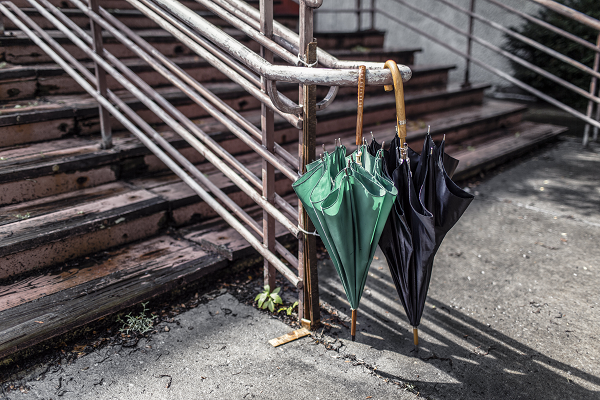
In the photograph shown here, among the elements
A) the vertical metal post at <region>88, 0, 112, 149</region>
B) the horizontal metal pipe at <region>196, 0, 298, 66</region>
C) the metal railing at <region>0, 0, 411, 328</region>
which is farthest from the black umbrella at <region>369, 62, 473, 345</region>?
the vertical metal post at <region>88, 0, 112, 149</region>

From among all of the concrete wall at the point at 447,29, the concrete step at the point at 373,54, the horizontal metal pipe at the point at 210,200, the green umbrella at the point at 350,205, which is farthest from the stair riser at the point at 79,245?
the concrete wall at the point at 447,29

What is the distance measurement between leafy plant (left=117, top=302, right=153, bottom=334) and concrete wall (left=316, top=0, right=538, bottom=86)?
6.74 m

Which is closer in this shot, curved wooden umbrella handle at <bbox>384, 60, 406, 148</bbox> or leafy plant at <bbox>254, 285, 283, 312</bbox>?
curved wooden umbrella handle at <bbox>384, 60, 406, 148</bbox>

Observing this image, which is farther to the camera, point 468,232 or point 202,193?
point 468,232

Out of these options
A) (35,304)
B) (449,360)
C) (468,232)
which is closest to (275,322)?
(449,360)

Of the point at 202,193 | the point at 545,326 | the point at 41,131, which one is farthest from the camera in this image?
the point at 41,131

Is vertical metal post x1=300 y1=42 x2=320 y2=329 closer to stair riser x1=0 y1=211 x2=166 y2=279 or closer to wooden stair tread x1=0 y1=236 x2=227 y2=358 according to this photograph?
wooden stair tread x1=0 y1=236 x2=227 y2=358

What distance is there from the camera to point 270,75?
1737mm

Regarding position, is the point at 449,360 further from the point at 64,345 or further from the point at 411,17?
the point at 411,17

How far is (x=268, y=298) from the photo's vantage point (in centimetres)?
231

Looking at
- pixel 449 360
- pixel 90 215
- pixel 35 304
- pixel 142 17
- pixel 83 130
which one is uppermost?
pixel 142 17

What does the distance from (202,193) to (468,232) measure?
1.75 metres

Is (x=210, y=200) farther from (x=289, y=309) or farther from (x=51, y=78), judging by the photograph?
(x=51, y=78)

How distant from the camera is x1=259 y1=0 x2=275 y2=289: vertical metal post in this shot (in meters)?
1.92
